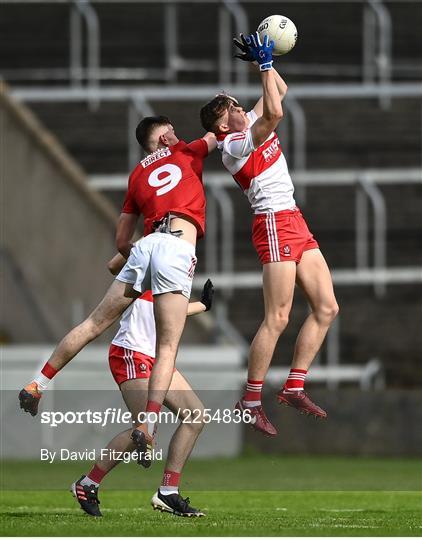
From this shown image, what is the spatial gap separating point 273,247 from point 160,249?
3.54 ft

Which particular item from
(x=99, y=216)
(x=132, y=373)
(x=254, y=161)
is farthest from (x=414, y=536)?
(x=99, y=216)

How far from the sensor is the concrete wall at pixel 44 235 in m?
21.4

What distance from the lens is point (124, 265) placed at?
12695 millimetres

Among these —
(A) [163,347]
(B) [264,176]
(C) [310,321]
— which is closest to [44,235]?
(C) [310,321]

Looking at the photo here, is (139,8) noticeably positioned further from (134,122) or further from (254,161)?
(254,161)

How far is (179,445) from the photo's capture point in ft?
41.1

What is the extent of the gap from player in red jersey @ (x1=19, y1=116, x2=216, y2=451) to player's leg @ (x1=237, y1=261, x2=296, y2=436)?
81cm

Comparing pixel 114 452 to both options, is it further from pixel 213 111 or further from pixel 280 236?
pixel 213 111

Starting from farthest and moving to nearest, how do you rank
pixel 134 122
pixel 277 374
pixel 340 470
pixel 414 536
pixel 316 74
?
pixel 316 74 → pixel 134 122 → pixel 277 374 → pixel 340 470 → pixel 414 536

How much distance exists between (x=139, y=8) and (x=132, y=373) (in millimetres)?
14044

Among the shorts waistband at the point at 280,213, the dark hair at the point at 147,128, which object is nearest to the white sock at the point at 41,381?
the dark hair at the point at 147,128

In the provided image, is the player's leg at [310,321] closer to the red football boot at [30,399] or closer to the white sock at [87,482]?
the white sock at [87,482]

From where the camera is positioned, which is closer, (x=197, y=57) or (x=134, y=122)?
(x=134, y=122)

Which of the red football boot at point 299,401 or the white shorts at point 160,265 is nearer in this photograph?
the white shorts at point 160,265
